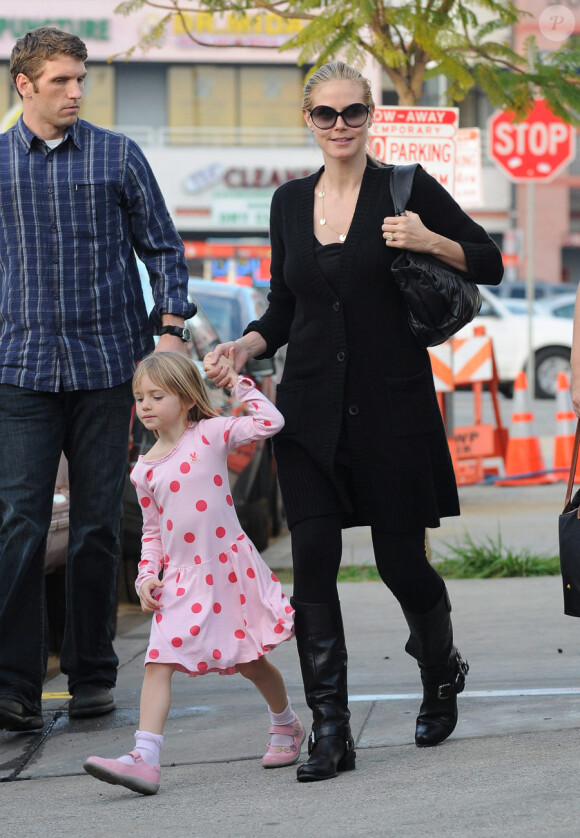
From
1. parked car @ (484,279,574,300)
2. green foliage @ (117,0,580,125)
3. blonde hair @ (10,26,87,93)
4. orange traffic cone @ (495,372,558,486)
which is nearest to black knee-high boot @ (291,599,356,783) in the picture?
blonde hair @ (10,26,87,93)

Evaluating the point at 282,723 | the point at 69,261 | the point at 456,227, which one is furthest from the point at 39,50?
the point at 282,723

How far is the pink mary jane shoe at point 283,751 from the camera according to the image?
4.29 meters

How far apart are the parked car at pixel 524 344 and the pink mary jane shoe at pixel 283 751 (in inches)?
675

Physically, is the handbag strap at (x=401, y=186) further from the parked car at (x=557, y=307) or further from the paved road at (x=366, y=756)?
the parked car at (x=557, y=307)

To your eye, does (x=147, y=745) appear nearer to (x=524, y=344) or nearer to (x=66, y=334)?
(x=66, y=334)

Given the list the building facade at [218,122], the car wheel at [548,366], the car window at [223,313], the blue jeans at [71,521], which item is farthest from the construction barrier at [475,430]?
the building facade at [218,122]

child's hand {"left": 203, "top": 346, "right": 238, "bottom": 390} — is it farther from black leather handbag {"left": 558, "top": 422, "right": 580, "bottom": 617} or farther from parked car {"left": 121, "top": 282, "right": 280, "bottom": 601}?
parked car {"left": 121, "top": 282, "right": 280, "bottom": 601}

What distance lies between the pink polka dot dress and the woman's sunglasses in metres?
0.72

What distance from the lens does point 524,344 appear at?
21.4m

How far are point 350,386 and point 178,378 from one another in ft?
1.51

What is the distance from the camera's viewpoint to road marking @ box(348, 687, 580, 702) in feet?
16.3

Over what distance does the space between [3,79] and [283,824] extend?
3809 cm

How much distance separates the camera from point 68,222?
489cm

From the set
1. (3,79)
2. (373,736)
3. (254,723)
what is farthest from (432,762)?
(3,79)
